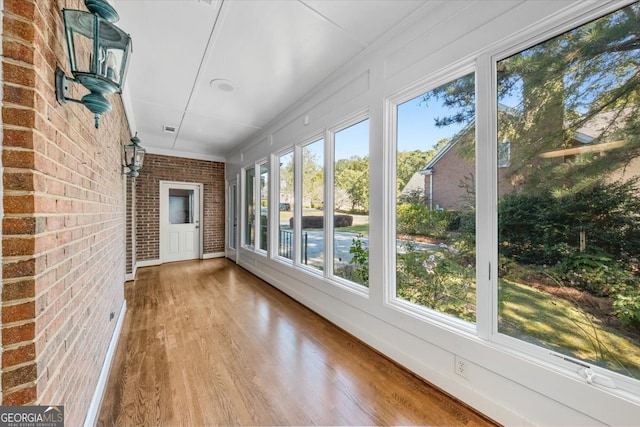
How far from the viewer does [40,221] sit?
2.74 feet

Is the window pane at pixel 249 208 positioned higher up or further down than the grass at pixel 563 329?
higher up

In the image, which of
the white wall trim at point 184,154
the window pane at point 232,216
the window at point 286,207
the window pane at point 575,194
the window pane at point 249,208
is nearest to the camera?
the window pane at point 575,194

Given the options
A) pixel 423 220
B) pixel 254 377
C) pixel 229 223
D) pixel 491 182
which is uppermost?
pixel 491 182

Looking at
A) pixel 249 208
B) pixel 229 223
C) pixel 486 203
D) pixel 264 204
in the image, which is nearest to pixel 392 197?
pixel 486 203

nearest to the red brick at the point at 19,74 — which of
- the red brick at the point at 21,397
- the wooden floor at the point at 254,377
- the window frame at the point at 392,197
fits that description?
the red brick at the point at 21,397

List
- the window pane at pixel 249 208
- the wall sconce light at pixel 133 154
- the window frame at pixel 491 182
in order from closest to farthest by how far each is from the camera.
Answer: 1. the window frame at pixel 491 182
2. the wall sconce light at pixel 133 154
3. the window pane at pixel 249 208

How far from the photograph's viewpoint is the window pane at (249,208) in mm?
5156

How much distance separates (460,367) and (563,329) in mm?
636

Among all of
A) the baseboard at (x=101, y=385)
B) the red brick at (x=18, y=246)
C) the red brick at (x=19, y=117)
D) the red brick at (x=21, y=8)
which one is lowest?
the baseboard at (x=101, y=385)

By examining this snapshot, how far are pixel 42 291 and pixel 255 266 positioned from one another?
13.5 ft

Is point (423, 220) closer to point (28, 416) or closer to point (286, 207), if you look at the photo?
point (28, 416)

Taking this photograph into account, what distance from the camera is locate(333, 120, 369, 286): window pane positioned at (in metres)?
2.57

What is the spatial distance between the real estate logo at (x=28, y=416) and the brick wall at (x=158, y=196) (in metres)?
5.40

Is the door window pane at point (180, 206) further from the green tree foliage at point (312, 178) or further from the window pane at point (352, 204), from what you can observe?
the window pane at point (352, 204)
